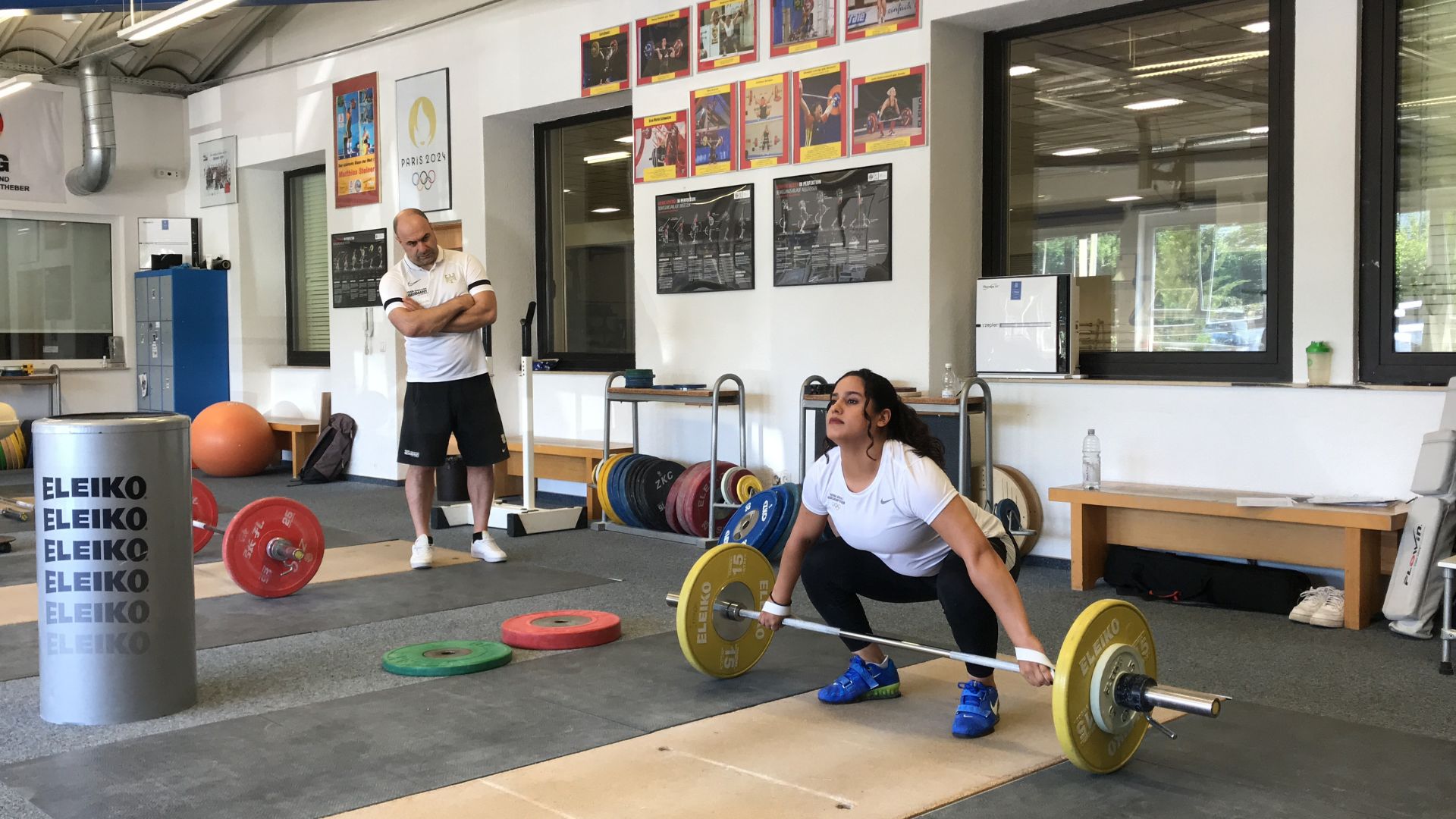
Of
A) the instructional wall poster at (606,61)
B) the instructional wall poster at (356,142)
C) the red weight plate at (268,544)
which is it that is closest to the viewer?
the red weight plate at (268,544)

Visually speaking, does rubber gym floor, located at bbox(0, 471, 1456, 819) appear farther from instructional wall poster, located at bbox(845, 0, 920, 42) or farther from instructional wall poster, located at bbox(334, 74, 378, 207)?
instructional wall poster, located at bbox(334, 74, 378, 207)

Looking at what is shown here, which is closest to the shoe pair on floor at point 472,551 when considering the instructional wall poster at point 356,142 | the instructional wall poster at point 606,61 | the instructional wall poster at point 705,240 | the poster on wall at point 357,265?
the instructional wall poster at point 705,240

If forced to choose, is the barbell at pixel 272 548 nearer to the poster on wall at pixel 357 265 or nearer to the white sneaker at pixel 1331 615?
the white sneaker at pixel 1331 615

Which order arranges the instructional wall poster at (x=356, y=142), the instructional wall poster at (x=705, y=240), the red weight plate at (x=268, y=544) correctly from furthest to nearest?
the instructional wall poster at (x=356, y=142), the instructional wall poster at (x=705, y=240), the red weight plate at (x=268, y=544)

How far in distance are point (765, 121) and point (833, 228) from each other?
0.67m

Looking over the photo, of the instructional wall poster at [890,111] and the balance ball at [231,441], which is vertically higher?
the instructional wall poster at [890,111]

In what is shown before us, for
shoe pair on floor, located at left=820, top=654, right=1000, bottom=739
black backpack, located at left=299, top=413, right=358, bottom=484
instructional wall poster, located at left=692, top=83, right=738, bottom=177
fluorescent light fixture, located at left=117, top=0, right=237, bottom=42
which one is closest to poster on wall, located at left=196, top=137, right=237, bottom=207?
black backpack, located at left=299, top=413, right=358, bottom=484

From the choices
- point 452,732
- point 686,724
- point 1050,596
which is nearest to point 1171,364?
point 1050,596

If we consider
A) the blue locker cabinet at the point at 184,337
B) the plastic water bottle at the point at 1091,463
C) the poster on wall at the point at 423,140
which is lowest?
the plastic water bottle at the point at 1091,463

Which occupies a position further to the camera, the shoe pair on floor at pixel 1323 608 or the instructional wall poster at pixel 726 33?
the instructional wall poster at pixel 726 33

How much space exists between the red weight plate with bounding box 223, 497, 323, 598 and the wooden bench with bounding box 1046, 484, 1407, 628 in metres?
2.74

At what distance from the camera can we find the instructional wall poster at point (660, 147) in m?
6.36

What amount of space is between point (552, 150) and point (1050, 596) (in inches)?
177

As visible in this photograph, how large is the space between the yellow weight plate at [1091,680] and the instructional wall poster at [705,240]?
3836 millimetres
